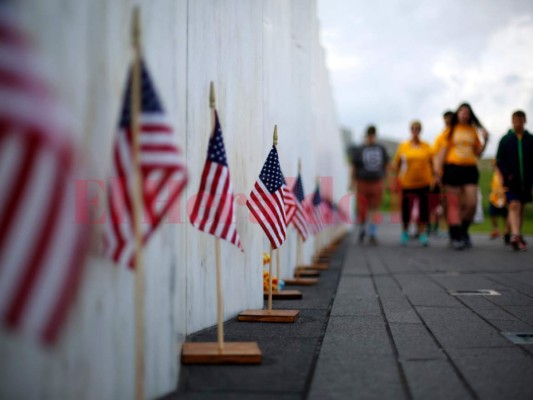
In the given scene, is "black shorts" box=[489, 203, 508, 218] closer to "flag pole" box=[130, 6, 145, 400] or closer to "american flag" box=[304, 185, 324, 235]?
"american flag" box=[304, 185, 324, 235]

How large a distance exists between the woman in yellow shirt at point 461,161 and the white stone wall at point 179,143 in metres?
7.98

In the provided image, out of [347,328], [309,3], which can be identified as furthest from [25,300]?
[309,3]

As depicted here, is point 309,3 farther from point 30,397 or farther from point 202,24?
point 30,397

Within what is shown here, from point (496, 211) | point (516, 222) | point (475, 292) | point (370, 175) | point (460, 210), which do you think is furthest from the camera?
point (496, 211)

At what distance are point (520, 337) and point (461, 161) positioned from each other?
32.2ft

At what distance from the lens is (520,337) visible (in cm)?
590

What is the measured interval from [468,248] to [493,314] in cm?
907

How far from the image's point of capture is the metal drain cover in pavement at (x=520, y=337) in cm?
573

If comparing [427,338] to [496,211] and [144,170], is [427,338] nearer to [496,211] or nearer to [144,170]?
[144,170]

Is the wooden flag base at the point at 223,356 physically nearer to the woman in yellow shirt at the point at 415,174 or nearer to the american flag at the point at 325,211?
the american flag at the point at 325,211

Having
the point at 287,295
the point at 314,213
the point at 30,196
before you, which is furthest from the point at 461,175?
the point at 30,196

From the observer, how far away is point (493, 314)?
7.03 meters

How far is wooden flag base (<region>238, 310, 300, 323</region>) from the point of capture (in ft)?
22.8

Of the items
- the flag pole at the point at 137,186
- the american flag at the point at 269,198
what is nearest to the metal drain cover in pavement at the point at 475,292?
the american flag at the point at 269,198
